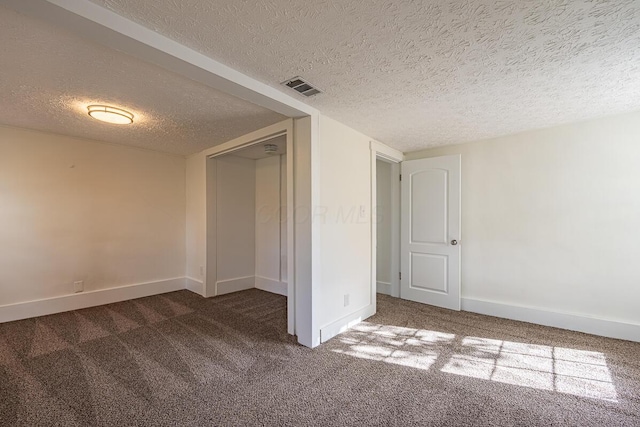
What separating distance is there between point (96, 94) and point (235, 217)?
2.63 meters

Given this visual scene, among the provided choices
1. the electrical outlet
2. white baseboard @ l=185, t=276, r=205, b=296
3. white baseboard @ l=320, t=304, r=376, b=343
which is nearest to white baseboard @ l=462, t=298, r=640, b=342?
white baseboard @ l=320, t=304, r=376, b=343

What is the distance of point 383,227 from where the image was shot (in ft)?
14.9

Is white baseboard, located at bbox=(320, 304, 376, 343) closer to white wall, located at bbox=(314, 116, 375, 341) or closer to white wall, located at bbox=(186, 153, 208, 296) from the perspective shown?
white wall, located at bbox=(314, 116, 375, 341)

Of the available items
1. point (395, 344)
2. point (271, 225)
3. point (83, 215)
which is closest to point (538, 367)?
point (395, 344)

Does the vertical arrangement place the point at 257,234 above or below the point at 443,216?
below

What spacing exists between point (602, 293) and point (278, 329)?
3.41m

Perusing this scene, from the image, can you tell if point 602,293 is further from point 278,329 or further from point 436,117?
point 278,329

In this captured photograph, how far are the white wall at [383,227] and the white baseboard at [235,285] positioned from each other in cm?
218

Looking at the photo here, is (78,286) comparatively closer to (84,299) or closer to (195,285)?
(84,299)

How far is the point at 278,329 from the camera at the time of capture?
10.00 feet

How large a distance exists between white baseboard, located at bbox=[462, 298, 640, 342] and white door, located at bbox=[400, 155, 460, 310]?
0.30 meters

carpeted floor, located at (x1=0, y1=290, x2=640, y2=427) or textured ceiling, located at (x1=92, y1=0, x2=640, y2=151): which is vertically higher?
textured ceiling, located at (x1=92, y1=0, x2=640, y2=151)

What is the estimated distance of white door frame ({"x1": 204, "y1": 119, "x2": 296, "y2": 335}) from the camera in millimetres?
2811

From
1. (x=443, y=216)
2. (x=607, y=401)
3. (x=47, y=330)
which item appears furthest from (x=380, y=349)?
(x=47, y=330)
